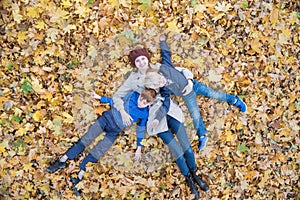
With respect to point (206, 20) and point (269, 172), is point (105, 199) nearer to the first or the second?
point (269, 172)

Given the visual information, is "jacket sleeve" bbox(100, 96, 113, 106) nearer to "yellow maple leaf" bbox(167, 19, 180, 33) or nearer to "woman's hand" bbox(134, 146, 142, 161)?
"woman's hand" bbox(134, 146, 142, 161)

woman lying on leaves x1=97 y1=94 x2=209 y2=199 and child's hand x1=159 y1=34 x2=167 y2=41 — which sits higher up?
child's hand x1=159 y1=34 x2=167 y2=41

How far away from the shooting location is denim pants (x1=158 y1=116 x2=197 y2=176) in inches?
146

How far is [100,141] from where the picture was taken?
3750 mm

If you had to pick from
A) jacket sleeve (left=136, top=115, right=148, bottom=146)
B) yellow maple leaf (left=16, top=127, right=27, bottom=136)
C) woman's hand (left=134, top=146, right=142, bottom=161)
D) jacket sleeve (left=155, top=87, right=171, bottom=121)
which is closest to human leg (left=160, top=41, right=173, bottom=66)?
jacket sleeve (left=155, top=87, right=171, bottom=121)

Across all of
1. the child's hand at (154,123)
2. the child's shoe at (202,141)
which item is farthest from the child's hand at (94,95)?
the child's shoe at (202,141)

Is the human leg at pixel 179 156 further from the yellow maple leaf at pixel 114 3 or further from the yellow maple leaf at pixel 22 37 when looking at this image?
the yellow maple leaf at pixel 22 37

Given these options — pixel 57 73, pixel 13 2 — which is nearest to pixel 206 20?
pixel 57 73

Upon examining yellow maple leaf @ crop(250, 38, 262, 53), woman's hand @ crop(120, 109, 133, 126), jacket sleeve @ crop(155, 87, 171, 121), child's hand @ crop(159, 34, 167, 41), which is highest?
child's hand @ crop(159, 34, 167, 41)

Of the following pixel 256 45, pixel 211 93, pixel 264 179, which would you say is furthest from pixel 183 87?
pixel 264 179

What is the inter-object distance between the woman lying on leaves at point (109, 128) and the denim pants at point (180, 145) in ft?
0.68

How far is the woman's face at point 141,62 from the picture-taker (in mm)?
3570

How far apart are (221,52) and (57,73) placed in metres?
Result: 1.38

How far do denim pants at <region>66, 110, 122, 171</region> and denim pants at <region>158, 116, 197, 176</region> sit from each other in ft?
1.29
